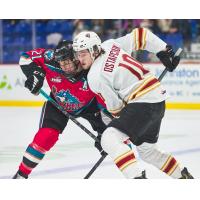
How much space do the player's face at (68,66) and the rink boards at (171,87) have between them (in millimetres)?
2817

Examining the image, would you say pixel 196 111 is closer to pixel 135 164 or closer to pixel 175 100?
pixel 175 100

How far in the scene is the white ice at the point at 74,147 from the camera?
3.61 m

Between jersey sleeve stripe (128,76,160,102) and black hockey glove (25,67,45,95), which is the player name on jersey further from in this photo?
black hockey glove (25,67,45,95)

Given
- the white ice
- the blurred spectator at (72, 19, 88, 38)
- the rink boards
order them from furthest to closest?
the blurred spectator at (72, 19, 88, 38) → the rink boards → the white ice

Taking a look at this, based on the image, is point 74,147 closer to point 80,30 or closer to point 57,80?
point 57,80

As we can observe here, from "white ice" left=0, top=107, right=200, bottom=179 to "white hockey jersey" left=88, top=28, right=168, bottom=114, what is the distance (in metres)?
0.80

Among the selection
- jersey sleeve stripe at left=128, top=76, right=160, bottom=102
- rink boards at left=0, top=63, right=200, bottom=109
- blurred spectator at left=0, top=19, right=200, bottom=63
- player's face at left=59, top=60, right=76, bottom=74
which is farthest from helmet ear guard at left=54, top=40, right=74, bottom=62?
blurred spectator at left=0, top=19, right=200, bottom=63

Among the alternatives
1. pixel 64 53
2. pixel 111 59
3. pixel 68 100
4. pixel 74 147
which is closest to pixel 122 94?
pixel 111 59

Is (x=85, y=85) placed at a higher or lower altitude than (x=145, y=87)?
lower

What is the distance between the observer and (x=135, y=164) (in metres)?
2.71

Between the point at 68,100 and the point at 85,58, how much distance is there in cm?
43

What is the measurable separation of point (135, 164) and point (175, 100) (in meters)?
3.15

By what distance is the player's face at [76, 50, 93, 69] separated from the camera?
112 inches

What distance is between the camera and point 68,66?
3.02 meters
